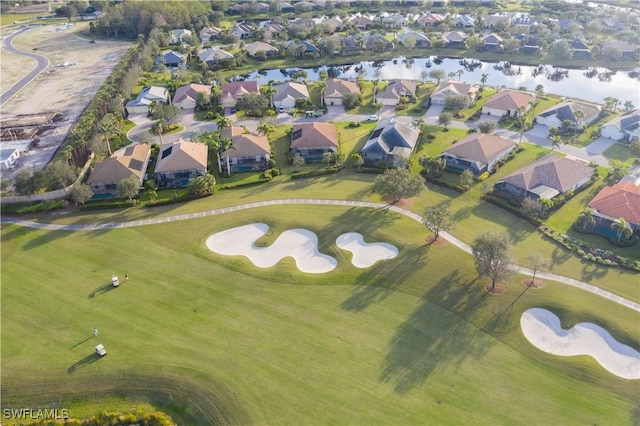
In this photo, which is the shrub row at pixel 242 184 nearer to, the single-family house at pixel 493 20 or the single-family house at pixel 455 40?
the single-family house at pixel 455 40

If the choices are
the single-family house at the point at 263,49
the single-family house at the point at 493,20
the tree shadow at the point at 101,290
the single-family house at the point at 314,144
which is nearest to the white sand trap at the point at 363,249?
the single-family house at the point at 314,144

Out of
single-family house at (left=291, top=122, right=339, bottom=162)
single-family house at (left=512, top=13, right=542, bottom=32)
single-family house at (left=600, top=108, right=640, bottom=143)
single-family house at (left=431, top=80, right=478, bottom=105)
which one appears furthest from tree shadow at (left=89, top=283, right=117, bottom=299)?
single-family house at (left=512, top=13, right=542, bottom=32)

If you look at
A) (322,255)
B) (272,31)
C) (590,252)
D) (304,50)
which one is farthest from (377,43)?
(590,252)

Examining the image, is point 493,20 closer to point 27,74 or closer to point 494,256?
point 494,256

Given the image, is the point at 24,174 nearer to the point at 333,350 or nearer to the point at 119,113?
the point at 119,113

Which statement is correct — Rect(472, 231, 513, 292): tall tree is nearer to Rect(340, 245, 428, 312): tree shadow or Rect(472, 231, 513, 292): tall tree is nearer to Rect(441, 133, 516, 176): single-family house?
Rect(340, 245, 428, 312): tree shadow

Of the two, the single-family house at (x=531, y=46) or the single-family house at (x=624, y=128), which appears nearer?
the single-family house at (x=624, y=128)
